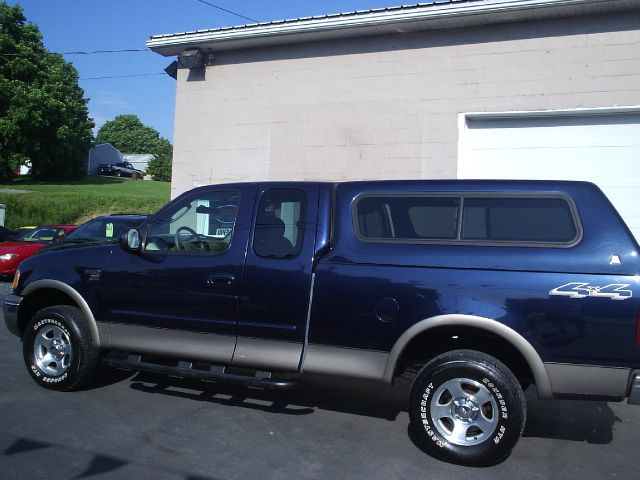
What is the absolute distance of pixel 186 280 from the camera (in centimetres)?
509

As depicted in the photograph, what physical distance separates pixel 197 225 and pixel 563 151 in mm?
6920

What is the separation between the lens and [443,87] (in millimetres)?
10453

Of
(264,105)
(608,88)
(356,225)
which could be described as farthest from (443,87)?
(356,225)

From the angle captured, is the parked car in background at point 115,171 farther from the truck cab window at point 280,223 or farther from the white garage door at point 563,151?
the truck cab window at point 280,223

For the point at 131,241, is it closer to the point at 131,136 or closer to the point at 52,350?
the point at 52,350

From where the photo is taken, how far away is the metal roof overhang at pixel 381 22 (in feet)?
30.8

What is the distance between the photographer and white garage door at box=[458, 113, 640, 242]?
9328 mm

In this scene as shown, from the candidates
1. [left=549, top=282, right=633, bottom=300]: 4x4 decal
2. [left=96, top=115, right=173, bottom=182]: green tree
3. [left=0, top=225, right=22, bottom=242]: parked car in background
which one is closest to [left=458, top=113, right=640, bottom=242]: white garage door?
[left=549, top=282, right=633, bottom=300]: 4x4 decal

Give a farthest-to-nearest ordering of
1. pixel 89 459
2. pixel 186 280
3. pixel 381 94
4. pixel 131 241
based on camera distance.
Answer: pixel 381 94
pixel 131 241
pixel 186 280
pixel 89 459

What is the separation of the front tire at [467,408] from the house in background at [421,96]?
6.30m

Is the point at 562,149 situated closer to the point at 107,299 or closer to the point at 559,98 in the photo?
the point at 559,98

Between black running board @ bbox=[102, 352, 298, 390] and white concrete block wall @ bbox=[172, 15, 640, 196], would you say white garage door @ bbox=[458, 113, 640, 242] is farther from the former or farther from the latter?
black running board @ bbox=[102, 352, 298, 390]

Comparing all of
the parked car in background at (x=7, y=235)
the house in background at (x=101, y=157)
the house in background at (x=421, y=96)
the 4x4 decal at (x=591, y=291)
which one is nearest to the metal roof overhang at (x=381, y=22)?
the house in background at (x=421, y=96)

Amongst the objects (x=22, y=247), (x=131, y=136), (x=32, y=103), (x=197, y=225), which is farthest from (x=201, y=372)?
(x=131, y=136)
